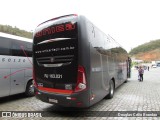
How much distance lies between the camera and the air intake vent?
516cm

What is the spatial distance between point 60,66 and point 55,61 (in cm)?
29

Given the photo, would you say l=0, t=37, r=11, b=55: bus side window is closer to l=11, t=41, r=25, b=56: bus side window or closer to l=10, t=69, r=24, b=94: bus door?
l=11, t=41, r=25, b=56: bus side window

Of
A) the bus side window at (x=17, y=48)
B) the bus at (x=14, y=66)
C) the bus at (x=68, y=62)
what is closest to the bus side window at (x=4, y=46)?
the bus at (x=14, y=66)

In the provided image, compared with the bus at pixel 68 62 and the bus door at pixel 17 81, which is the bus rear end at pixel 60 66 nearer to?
the bus at pixel 68 62

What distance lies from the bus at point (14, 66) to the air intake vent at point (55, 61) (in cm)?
222

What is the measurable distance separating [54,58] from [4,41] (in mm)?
3260

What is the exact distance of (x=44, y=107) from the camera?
21.7 ft

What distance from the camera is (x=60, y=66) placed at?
5293 millimetres

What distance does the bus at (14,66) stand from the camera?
23.6 ft

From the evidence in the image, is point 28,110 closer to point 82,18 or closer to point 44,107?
point 44,107

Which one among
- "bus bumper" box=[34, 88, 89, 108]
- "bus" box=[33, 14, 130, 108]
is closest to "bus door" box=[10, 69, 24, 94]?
"bus" box=[33, 14, 130, 108]

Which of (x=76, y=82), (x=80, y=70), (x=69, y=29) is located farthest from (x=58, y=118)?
(x=69, y=29)

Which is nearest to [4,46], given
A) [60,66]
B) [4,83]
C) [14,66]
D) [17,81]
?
[14,66]

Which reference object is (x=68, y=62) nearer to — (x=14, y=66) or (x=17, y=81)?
(x=14, y=66)
